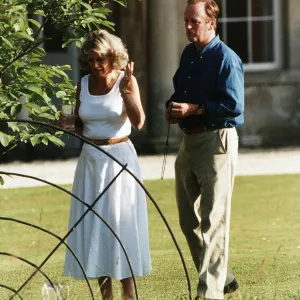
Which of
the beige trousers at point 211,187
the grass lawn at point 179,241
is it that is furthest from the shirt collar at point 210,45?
the grass lawn at point 179,241

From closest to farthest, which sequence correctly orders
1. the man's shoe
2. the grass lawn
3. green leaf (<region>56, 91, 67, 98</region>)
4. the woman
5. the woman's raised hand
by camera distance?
the woman's raised hand → the woman → green leaf (<region>56, 91, 67, 98</region>) → the man's shoe → the grass lawn

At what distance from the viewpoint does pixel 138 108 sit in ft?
20.9

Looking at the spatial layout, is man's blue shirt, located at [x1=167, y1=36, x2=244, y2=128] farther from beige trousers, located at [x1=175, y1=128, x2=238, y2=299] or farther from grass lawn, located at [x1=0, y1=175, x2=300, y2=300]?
grass lawn, located at [x1=0, y1=175, x2=300, y2=300]

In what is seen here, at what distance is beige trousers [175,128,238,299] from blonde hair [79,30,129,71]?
1.96ft

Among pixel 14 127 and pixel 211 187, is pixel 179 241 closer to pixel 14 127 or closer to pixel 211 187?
pixel 211 187

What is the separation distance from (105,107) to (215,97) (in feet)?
1.93

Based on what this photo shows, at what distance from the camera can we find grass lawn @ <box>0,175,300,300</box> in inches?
299

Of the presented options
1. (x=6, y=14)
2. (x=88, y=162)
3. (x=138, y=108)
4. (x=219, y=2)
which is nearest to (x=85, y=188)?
(x=88, y=162)

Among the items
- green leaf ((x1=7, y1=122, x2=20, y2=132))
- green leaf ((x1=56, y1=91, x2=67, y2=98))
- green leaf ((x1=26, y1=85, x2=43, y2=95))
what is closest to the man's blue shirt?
green leaf ((x1=56, y1=91, x2=67, y2=98))

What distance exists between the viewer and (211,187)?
661cm

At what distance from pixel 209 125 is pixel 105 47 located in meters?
0.72

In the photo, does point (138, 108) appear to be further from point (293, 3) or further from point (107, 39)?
point (293, 3)

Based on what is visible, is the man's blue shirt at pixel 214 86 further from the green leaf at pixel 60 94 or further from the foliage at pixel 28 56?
the green leaf at pixel 60 94

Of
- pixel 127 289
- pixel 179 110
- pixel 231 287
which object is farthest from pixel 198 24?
pixel 231 287
